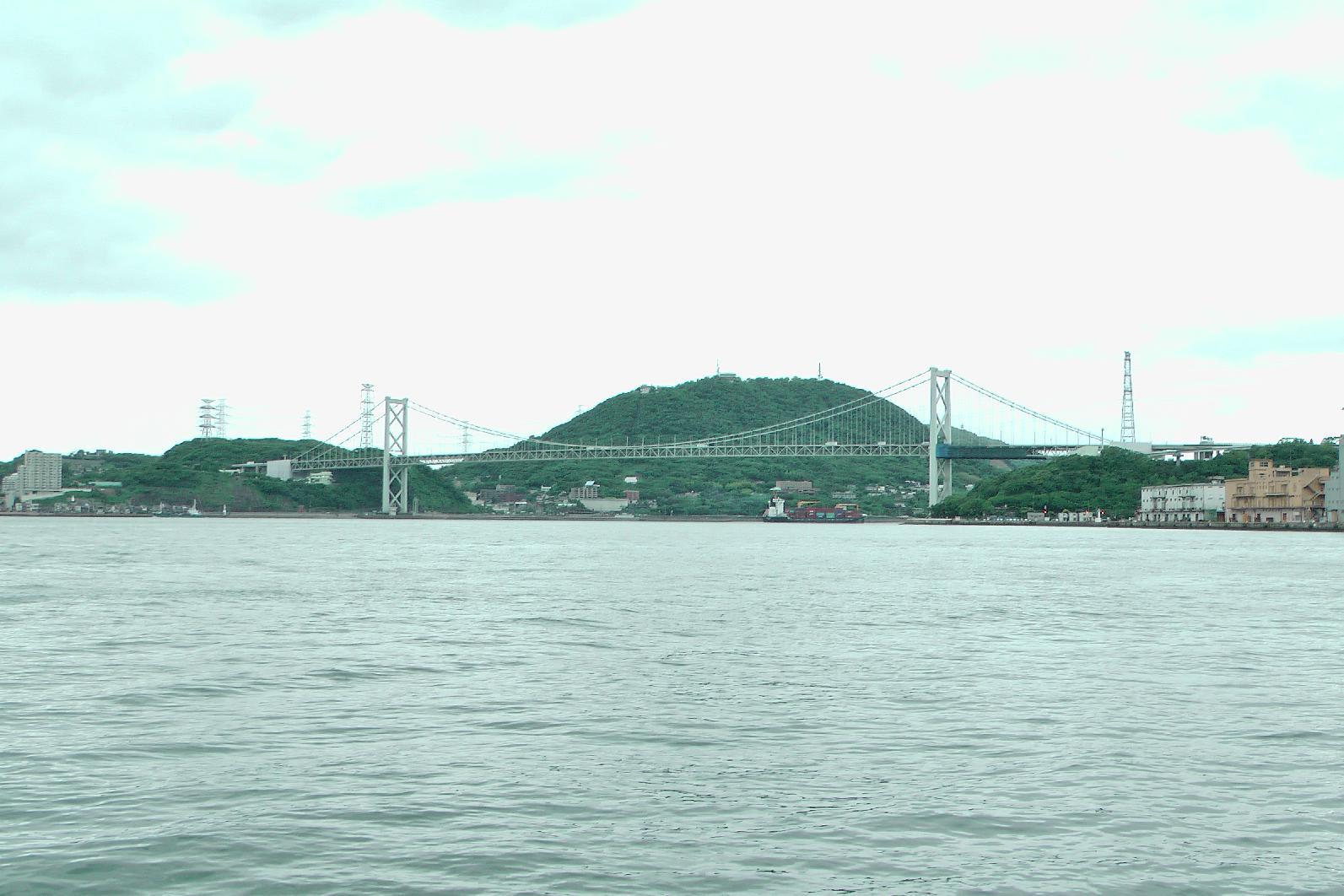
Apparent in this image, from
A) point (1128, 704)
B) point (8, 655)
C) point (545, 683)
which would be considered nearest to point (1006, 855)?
point (1128, 704)

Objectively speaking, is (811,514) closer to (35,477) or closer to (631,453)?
(631,453)

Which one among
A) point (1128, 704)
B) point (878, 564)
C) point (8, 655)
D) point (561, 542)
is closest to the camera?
point (1128, 704)

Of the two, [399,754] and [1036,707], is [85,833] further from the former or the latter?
[1036,707]

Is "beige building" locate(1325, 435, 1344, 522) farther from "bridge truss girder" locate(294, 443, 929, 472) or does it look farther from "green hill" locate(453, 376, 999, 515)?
"green hill" locate(453, 376, 999, 515)

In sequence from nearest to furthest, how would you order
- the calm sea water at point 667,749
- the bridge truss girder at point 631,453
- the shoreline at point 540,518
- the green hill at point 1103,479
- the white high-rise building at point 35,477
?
1. the calm sea water at point 667,749
2. the green hill at point 1103,479
3. the shoreline at point 540,518
4. the bridge truss girder at point 631,453
5. the white high-rise building at point 35,477

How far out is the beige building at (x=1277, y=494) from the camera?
8731cm

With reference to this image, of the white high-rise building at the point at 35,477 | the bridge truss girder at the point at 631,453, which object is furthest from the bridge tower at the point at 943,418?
the white high-rise building at the point at 35,477

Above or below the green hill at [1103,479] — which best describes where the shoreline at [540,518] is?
below

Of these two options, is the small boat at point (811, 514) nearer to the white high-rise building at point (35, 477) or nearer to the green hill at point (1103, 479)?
the green hill at point (1103, 479)

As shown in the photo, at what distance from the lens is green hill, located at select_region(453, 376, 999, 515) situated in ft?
462

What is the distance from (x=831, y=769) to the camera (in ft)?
30.8

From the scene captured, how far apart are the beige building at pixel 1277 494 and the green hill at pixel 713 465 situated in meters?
42.0

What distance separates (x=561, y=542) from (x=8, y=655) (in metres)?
49.5

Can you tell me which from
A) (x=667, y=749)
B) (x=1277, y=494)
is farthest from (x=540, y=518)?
(x=667, y=749)
